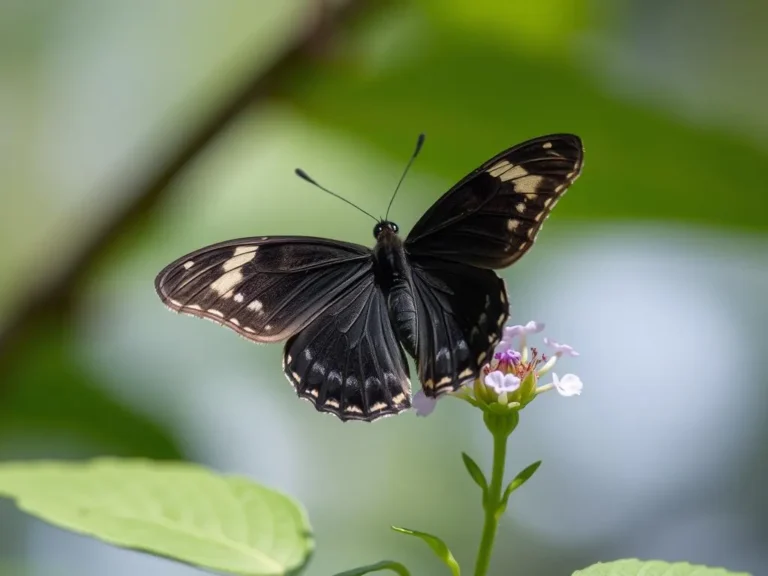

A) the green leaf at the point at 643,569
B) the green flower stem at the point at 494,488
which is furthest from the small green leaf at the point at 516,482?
the green leaf at the point at 643,569

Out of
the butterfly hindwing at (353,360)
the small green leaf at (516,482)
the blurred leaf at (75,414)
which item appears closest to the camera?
the small green leaf at (516,482)

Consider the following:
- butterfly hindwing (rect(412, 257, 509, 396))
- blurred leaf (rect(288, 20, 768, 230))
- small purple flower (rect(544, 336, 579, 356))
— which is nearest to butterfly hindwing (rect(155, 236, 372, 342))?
butterfly hindwing (rect(412, 257, 509, 396))

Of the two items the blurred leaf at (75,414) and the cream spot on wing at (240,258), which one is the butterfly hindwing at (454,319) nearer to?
the cream spot on wing at (240,258)

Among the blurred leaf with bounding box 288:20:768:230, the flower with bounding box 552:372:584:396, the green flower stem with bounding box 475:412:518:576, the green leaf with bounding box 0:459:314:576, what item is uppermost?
the blurred leaf with bounding box 288:20:768:230

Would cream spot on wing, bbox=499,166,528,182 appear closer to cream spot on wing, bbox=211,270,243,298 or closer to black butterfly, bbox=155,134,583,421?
black butterfly, bbox=155,134,583,421

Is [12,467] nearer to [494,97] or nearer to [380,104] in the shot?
[380,104]

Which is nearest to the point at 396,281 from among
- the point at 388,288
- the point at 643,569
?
the point at 388,288
